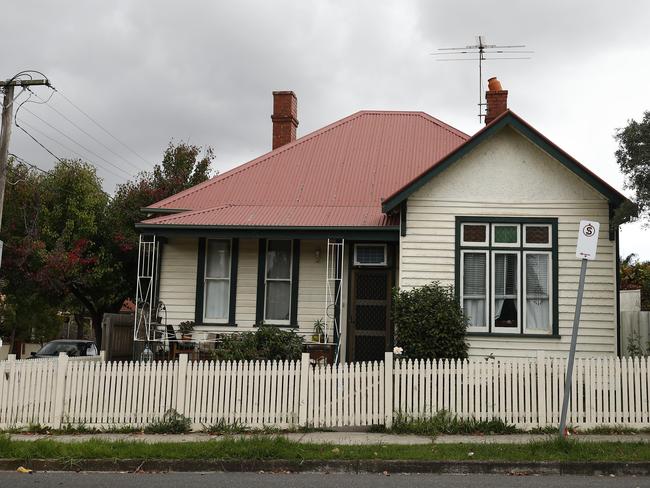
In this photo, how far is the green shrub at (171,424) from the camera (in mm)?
11211

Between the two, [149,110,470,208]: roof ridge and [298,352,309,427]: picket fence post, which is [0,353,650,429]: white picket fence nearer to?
[298,352,309,427]: picket fence post

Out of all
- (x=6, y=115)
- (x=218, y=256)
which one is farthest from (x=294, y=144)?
(x=6, y=115)

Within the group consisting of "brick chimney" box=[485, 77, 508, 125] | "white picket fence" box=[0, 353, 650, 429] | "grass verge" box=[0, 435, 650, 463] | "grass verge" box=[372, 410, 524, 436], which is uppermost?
"brick chimney" box=[485, 77, 508, 125]

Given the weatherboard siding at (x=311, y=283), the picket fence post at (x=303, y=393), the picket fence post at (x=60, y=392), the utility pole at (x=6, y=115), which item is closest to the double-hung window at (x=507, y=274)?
the weatherboard siding at (x=311, y=283)

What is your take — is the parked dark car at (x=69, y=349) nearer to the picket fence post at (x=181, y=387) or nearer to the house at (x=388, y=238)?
the house at (x=388, y=238)

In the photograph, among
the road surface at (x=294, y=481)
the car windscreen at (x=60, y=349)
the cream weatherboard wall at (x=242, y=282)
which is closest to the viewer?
the road surface at (x=294, y=481)

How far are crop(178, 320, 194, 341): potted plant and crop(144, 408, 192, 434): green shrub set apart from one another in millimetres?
4810

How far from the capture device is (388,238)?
15.3 m

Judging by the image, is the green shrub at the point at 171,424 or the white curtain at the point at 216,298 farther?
the white curtain at the point at 216,298

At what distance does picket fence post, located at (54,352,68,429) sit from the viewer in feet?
37.4

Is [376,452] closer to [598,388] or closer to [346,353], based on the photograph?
[598,388]

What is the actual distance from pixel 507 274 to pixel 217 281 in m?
6.27

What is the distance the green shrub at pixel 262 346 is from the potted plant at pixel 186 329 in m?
1.77

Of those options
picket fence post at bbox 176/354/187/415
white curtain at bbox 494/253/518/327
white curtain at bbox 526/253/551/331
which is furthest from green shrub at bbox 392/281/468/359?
picket fence post at bbox 176/354/187/415
